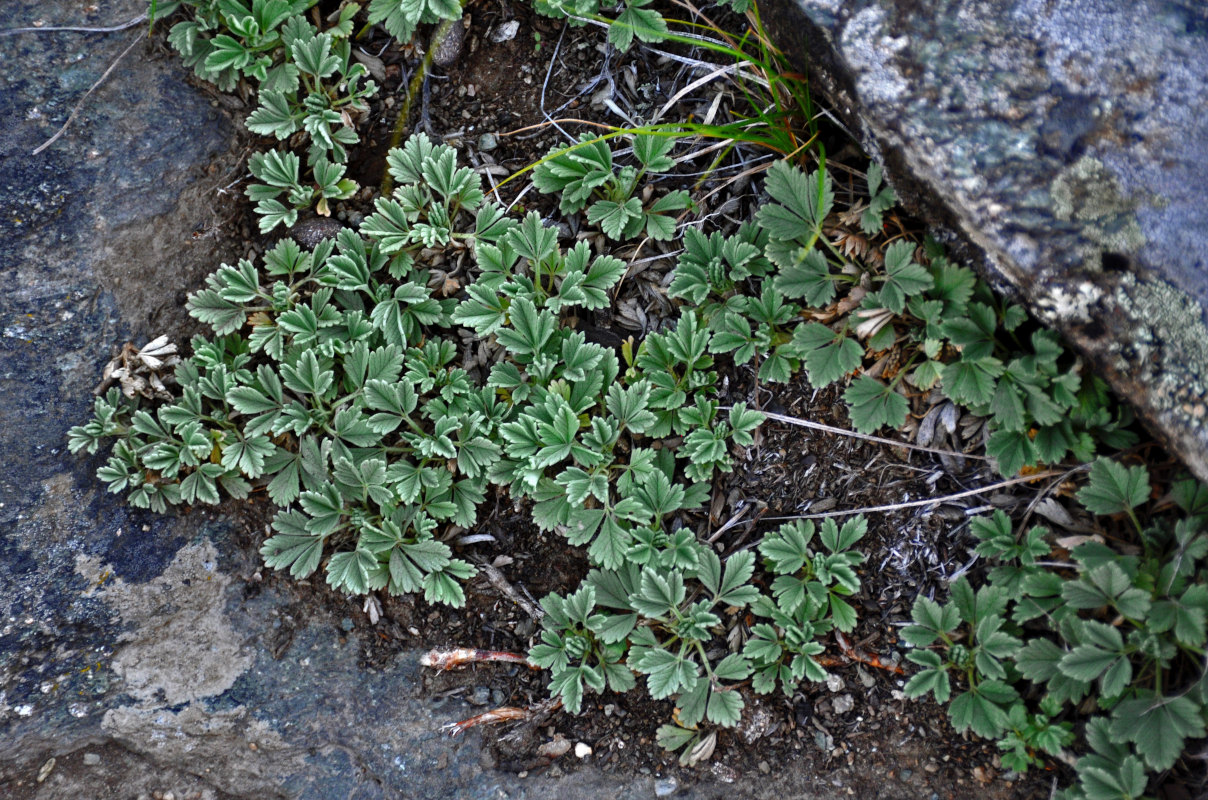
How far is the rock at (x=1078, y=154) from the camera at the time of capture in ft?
7.35

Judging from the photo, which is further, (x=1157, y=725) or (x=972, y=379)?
(x=972, y=379)

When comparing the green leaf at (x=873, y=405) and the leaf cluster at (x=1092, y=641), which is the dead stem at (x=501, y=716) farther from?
the green leaf at (x=873, y=405)

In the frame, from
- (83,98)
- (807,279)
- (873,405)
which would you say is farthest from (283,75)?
(873,405)

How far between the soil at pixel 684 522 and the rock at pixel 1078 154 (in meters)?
0.52

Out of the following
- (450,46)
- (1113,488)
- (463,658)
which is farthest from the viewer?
(450,46)

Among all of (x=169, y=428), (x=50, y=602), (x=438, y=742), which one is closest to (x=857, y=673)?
(x=438, y=742)

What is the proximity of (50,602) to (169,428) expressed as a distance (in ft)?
2.37

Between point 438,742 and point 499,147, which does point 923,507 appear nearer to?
point 438,742

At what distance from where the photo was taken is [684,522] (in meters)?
2.98

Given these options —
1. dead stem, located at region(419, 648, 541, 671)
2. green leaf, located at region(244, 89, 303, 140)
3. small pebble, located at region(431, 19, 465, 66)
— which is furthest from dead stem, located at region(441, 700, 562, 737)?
small pebble, located at region(431, 19, 465, 66)

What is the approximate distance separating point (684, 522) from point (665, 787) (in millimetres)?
900

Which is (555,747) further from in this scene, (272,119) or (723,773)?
(272,119)

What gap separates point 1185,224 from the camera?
2225mm

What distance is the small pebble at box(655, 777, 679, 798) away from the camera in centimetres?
273
